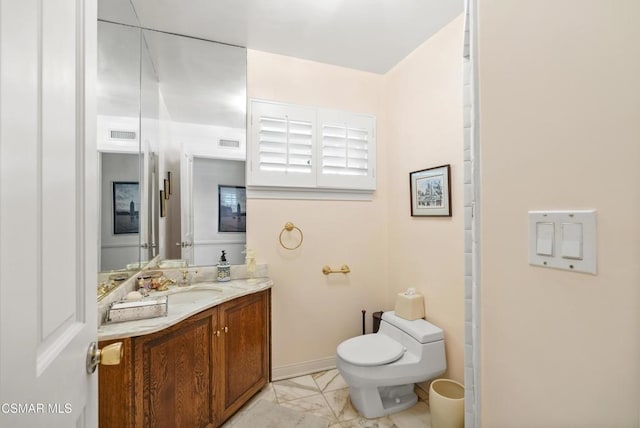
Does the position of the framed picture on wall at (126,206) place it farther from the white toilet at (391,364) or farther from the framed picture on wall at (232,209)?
the white toilet at (391,364)

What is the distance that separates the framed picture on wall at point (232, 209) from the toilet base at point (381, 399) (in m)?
1.42

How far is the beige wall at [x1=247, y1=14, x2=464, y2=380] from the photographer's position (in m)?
2.01

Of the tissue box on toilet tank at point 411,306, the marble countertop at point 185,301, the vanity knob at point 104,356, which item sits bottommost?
the tissue box on toilet tank at point 411,306

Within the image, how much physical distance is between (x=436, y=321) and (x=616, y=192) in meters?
1.76

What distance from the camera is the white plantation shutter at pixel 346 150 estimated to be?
8.07ft

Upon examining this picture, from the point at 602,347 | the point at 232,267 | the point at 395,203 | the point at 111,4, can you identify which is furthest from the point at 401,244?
the point at 111,4

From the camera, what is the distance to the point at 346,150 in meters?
2.53

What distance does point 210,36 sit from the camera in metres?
2.18

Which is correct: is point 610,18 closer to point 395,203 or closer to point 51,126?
point 51,126

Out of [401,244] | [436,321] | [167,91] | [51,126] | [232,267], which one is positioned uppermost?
[167,91]

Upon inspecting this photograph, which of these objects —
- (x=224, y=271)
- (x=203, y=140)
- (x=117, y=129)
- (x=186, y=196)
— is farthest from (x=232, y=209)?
(x=117, y=129)

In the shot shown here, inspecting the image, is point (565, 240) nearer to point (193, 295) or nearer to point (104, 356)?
point (104, 356)

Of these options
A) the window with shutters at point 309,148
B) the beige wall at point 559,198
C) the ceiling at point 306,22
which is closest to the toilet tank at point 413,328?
the window with shutters at point 309,148

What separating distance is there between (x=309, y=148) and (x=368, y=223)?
85 centimetres
